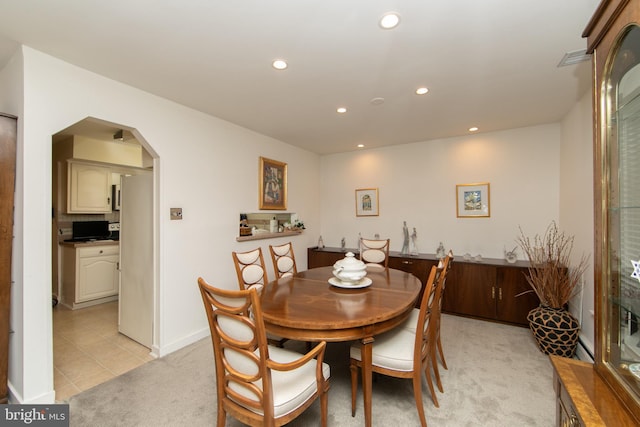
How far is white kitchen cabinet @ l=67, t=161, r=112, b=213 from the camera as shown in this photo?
164 inches

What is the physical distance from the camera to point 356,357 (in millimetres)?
1801

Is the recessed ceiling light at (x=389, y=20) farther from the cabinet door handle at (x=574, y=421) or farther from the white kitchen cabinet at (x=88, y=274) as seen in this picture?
the white kitchen cabinet at (x=88, y=274)

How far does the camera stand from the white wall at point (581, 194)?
2.53m

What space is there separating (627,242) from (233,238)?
332 cm

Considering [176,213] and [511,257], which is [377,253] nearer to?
[511,257]

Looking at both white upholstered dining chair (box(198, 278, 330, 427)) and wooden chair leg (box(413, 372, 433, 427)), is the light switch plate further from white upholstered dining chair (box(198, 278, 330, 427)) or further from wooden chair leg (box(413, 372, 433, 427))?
wooden chair leg (box(413, 372, 433, 427))

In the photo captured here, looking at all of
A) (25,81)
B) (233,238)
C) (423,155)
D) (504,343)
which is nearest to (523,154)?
(423,155)

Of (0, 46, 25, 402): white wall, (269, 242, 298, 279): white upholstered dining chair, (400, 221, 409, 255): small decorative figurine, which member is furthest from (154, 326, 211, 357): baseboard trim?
(400, 221, 409, 255): small decorative figurine

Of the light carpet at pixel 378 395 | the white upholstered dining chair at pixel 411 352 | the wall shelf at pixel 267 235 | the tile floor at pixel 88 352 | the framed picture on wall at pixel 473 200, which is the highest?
the framed picture on wall at pixel 473 200

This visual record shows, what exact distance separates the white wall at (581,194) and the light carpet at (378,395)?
65 centimetres

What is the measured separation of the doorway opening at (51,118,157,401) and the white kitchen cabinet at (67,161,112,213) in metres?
0.01

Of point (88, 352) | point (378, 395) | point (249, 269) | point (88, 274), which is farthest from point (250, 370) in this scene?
point (88, 274)

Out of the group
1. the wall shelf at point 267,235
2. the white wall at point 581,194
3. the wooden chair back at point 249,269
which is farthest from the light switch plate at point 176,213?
the white wall at point 581,194

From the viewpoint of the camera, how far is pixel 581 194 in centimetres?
271
